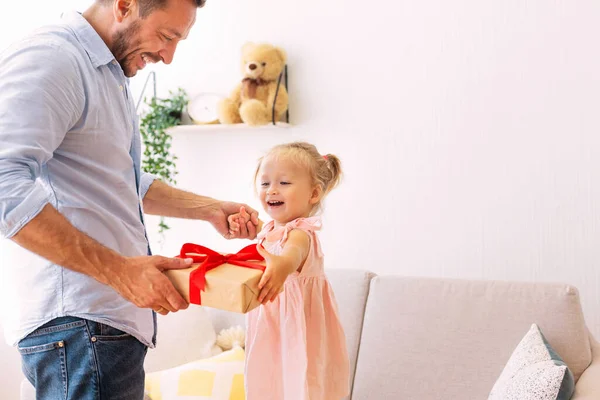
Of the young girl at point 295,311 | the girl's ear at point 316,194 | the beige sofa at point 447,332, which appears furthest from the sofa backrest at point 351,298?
the girl's ear at point 316,194

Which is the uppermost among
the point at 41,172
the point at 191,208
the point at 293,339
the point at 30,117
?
the point at 30,117

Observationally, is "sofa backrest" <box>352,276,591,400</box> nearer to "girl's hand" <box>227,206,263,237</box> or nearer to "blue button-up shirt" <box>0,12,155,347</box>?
"girl's hand" <box>227,206,263,237</box>

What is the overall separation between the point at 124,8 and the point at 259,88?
1.47 m

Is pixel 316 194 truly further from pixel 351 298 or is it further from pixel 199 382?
pixel 199 382

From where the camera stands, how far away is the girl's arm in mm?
1327

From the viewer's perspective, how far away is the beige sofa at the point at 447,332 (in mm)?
2061

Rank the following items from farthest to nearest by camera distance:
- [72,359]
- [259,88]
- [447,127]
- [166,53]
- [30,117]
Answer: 1. [259,88]
2. [447,127]
3. [166,53]
4. [72,359]
5. [30,117]

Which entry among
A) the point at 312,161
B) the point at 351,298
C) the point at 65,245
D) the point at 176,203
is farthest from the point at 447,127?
the point at 65,245

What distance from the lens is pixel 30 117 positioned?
3.76 ft

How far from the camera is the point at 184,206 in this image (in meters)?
1.74

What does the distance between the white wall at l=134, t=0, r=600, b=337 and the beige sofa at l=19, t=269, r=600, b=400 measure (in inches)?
11.3

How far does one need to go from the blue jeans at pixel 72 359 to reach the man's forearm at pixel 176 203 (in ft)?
1.70

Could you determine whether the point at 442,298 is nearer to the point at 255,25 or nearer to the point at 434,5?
the point at 434,5

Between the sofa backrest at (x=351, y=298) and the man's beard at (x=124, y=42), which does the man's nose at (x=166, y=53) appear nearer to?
the man's beard at (x=124, y=42)
